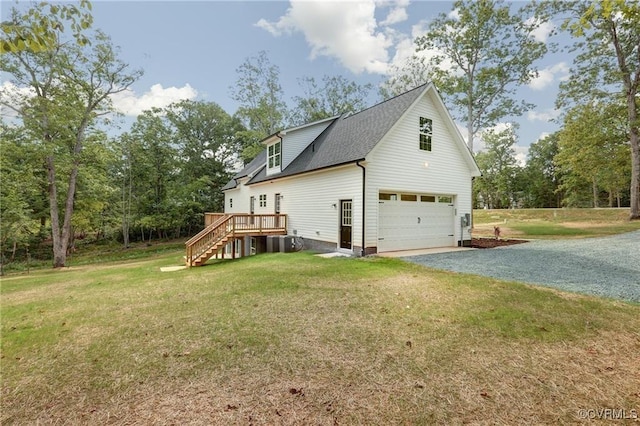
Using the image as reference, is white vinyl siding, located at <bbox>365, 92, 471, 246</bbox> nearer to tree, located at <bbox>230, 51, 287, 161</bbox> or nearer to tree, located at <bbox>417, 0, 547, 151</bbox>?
tree, located at <bbox>417, 0, 547, 151</bbox>

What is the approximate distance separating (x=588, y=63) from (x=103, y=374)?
31394mm

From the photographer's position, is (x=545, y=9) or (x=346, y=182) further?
(x=545, y=9)

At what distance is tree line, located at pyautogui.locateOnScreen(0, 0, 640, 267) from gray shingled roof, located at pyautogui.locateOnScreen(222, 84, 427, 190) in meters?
6.09

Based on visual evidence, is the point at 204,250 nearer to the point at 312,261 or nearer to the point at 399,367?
the point at 312,261

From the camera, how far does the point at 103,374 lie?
3.25m

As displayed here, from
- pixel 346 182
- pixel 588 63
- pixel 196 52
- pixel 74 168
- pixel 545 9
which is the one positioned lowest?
pixel 346 182

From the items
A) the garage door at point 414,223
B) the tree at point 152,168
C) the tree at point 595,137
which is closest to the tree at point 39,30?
the garage door at point 414,223

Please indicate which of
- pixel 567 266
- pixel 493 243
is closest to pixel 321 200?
pixel 567 266

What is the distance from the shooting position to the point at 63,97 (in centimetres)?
1586

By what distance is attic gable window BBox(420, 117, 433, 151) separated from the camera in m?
12.2

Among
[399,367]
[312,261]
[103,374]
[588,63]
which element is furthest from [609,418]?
[588,63]

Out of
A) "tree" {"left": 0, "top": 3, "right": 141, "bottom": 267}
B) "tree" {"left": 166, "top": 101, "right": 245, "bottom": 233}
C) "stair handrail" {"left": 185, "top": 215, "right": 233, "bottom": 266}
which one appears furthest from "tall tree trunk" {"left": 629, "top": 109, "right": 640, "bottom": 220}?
"tree" {"left": 166, "top": 101, "right": 245, "bottom": 233}

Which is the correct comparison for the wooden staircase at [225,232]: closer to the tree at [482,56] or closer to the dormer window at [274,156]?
the dormer window at [274,156]

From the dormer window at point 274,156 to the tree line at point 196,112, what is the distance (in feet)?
33.6
